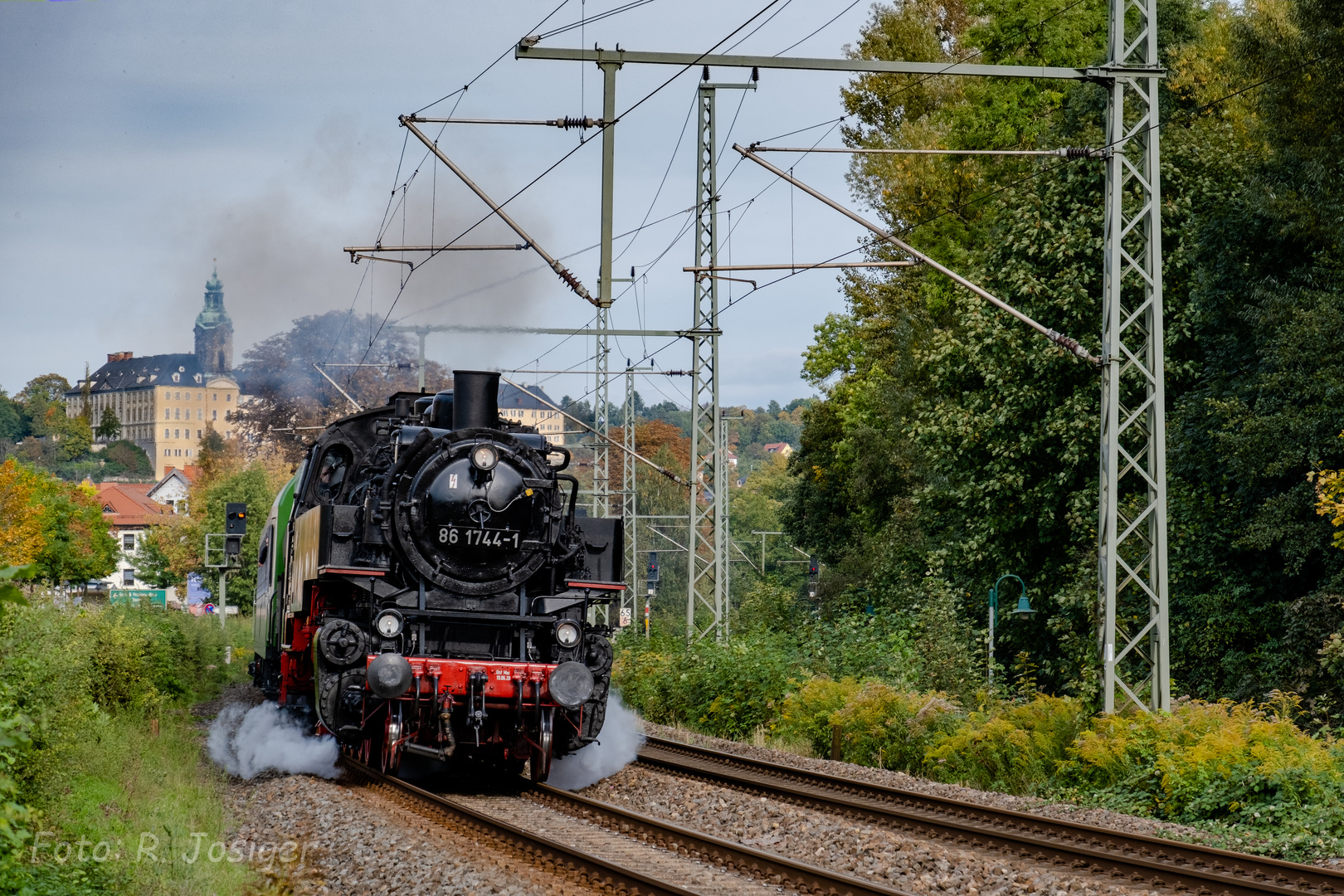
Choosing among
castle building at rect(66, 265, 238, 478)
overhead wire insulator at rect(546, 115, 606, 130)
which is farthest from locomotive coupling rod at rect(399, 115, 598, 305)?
castle building at rect(66, 265, 238, 478)

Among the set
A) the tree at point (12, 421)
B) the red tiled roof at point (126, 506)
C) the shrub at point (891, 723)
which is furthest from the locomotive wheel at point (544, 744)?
the tree at point (12, 421)

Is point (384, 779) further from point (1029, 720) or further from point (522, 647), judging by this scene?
point (1029, 720)

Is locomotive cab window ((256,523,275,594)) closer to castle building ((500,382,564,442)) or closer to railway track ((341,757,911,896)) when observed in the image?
castle building ((500,382,564,442))

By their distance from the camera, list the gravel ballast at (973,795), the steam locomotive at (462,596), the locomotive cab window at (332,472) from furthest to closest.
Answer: the locomotive cab window at (332,472) < the steam locomotive at (462,596) < the gravel ballast at (973,795)

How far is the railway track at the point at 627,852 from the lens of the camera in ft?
27.9

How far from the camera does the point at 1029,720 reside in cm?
1486

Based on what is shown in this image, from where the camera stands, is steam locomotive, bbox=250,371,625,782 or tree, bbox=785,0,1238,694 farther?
tree, bbox=785,0,1238,694

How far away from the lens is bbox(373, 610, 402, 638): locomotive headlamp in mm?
12055

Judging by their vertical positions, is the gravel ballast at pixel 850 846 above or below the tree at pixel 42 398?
below

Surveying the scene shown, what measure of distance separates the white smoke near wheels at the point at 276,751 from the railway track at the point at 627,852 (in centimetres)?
228

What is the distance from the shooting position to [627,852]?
9.88 m

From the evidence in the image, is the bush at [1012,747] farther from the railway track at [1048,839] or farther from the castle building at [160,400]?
the castle building at [160,400]

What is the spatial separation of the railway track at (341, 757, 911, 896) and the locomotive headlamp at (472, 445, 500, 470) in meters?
3.12

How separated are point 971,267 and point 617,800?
52.5 feet
